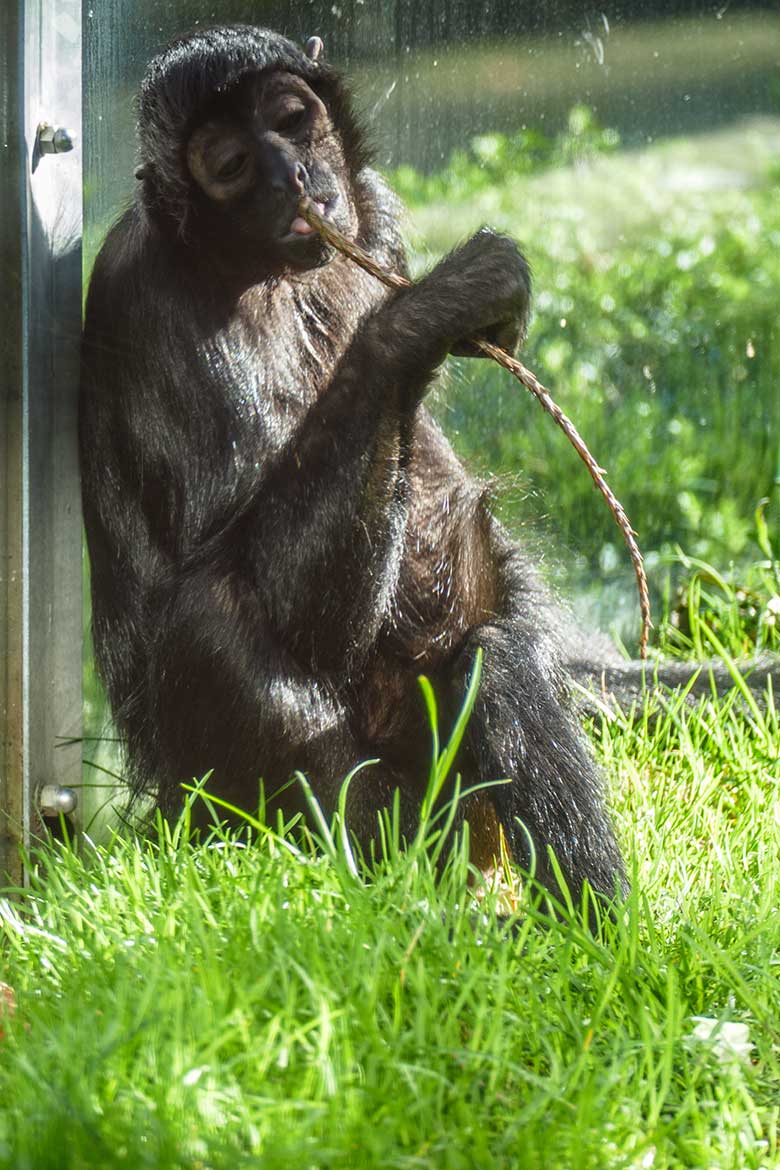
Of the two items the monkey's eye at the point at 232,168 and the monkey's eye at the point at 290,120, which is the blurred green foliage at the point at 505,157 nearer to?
the monkey's eye at the point at 290,120

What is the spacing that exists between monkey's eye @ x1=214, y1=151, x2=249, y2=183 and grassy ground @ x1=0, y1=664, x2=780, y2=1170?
1584mm

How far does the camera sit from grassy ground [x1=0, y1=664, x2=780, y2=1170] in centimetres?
208

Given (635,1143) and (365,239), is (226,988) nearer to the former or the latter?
(635,1143)

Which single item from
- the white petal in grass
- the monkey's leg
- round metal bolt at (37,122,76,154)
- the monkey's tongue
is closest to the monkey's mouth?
the monkey's tongue

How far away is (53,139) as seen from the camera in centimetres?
355

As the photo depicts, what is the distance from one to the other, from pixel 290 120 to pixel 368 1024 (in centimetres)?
223

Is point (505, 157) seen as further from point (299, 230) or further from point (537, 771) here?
point (537, 771)

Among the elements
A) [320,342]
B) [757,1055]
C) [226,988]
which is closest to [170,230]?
[320,342]

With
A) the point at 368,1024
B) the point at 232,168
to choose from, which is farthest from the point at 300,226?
A: the point at 368,1024

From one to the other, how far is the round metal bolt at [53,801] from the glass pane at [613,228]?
168 cm

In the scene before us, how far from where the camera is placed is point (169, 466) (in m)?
3.51

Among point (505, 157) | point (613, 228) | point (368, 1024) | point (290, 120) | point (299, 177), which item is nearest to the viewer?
point (368, 1024)

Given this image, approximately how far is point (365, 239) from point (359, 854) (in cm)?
163

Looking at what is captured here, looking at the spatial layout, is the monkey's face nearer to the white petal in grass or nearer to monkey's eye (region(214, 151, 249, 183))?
monkey's eye (region(214, 151, 249, 183))
